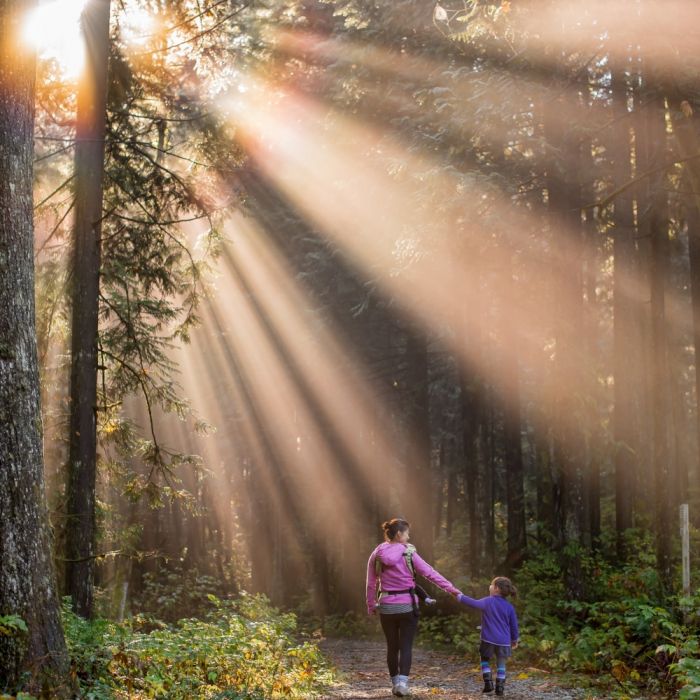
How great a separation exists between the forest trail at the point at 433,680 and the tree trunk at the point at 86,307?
3819 millimetres

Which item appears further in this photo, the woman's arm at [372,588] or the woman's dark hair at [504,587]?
the woman's dark hair at [504,587]

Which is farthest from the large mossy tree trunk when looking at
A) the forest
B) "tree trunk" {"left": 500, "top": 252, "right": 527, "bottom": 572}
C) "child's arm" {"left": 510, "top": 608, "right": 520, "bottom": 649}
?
"tree trunk" {"left": 500, "top": 252, "right": 527, "bottom": 572}

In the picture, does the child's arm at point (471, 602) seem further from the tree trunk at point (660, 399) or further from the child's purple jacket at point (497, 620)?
the tree trunk at point (660, 399)

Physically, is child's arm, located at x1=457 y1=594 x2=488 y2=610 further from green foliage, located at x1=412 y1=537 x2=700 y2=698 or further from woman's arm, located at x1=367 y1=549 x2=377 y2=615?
green foliage, located at x1=412 y1=537 x2=700 y2=698

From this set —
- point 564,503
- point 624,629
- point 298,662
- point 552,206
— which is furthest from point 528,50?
point 298,662

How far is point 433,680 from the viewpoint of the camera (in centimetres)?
1195

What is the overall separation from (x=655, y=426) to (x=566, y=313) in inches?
134

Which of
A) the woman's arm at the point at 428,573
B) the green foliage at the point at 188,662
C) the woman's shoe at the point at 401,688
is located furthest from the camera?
the woman's arm at the point at 428,573

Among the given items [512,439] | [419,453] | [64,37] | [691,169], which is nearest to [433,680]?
[691,169]

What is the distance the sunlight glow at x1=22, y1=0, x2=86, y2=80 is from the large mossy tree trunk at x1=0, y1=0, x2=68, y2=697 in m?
4.36

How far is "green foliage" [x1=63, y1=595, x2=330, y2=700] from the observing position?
717 cm

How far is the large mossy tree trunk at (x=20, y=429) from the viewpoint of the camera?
6.18 m

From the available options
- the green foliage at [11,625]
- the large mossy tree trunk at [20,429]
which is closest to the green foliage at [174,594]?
the large mossy tree trunk at [20,429]

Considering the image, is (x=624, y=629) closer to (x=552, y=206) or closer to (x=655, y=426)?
(x=655, y=426)
